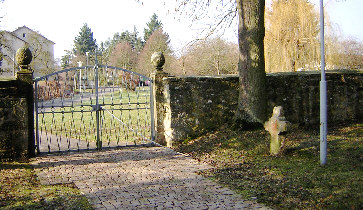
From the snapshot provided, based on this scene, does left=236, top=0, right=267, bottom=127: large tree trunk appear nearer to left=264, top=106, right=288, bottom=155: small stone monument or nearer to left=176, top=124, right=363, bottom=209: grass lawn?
left=176, top=124, right=363, bottom=209: grass lawn

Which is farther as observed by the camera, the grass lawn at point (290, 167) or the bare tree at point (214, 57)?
the bare tree at point (214, 57)

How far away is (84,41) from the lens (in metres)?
65.4

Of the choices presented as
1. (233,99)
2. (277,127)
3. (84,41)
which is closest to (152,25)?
(84,41)

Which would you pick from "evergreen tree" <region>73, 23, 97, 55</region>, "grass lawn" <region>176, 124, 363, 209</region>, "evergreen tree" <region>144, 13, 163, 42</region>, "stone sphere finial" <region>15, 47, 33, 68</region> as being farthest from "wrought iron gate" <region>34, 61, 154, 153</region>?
"evergreen tree" <region>73, 23, 97, 55</region>

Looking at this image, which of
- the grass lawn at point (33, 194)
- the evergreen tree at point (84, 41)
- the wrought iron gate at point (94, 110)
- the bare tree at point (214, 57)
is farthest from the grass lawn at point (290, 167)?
the evergreen tree at point (84, 41)

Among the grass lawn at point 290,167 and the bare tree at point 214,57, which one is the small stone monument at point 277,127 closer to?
the grass lawn at point 290,167

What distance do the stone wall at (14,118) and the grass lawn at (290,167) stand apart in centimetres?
401

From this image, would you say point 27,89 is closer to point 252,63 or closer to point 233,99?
point 233,99

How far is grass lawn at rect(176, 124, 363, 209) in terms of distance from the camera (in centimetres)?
515

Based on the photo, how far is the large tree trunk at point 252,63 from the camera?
9422mm

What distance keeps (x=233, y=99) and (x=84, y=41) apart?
196 ft

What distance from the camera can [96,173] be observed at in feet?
23.6

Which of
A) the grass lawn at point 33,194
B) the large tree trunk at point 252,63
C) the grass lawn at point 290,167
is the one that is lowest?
the grass lawn at point 33,194

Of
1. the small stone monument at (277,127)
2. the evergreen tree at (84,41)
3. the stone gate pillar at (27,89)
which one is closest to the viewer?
the small stone monument at (277,127)
